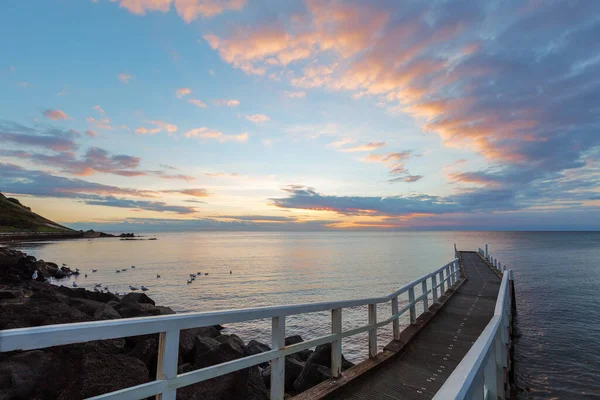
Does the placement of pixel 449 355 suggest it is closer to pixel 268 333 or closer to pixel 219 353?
pixel 219 353

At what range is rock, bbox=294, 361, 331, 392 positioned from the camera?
6547 mm

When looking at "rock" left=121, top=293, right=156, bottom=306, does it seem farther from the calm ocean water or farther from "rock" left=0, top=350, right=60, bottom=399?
"rock" left=0, top=350, right=60, bottom=399

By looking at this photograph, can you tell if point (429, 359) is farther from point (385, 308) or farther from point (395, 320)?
point (385, 308)

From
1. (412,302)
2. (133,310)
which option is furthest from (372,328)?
(133,310)

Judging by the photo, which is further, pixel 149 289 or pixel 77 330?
pixel 149 289

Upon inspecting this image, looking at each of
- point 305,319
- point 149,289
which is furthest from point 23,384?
point 149,289

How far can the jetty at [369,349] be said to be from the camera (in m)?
1.89

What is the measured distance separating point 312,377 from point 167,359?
490 cm

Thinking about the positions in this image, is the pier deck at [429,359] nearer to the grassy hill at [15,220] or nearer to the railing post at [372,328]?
the railing post at [372,328]

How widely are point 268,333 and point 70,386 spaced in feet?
35.3

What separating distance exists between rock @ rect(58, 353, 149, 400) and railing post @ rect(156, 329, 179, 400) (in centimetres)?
359

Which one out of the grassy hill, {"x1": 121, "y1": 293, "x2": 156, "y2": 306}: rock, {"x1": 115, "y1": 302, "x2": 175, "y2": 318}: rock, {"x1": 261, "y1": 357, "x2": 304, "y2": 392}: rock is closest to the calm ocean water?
{"x1": 261, "y1": 357, "x2": 304, "y2": 392}: rock

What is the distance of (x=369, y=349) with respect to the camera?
6160 mm

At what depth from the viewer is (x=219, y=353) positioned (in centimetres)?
686
